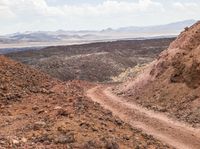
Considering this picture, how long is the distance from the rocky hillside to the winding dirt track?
89 cm

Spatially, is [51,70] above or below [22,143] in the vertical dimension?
below

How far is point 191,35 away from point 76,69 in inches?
1394

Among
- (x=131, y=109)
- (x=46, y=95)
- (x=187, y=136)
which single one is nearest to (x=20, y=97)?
(x=46, y=95)

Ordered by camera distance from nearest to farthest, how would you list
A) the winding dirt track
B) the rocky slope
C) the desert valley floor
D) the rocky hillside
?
the rocky slope, the desert valley floor, the winding dirt track, the rocky hillside

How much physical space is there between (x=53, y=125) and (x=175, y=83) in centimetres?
1880

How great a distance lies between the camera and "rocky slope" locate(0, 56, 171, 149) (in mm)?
18062

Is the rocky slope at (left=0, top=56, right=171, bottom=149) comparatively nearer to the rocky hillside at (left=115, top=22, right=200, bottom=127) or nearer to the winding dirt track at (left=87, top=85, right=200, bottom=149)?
the winding dirt track at (left=87, top=85, right=200, bottom=149)

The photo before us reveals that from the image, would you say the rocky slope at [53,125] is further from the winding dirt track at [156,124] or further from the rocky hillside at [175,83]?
the rocky hillside at [175,83]

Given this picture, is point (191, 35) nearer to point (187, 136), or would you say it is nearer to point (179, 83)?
point (179, 83)

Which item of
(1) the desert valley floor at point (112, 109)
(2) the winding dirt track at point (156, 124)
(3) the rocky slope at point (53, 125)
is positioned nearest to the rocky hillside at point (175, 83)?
(1) the desert valley floor at point (112, 109)

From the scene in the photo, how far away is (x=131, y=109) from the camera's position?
3550cm

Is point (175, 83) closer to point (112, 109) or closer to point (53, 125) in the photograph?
point (112, 109)

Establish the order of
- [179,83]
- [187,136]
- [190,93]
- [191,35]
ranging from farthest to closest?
[191,35] < [179,83] < [190,93] < [187,136]

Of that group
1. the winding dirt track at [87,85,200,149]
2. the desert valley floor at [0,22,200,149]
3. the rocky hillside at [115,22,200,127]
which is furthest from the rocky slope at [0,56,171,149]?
the rocky hillside at [115,22,200,127]
